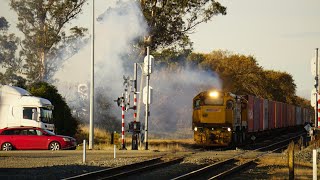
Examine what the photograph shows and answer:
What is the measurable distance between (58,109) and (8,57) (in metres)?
18.5

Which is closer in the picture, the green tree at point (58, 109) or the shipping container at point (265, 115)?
the green tree at point (58, 109)

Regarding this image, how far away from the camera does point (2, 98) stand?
36219mm

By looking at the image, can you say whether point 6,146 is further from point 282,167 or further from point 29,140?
point 282,167

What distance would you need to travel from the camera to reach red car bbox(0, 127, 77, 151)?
32.7m

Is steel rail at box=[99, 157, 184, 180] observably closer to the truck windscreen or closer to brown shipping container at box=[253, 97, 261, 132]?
the truck windscreen

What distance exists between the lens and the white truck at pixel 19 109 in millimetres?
36125

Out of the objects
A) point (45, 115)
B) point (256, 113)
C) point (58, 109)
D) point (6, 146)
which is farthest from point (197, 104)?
point (58, 109)

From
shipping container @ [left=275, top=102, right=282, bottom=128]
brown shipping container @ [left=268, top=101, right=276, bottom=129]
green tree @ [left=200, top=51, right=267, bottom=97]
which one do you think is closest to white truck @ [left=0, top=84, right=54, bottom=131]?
brown shipping container @ [left=268, top=101, right=276, bottom=129]

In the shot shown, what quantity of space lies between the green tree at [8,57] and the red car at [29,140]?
23.7m

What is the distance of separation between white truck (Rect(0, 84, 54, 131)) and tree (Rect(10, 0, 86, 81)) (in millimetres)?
17393

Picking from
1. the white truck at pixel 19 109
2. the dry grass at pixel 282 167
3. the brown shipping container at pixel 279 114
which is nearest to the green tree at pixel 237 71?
the brown shipping container at pixel 279 114

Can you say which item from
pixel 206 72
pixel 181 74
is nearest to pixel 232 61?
pixel 206 72

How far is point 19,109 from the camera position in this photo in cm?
3625

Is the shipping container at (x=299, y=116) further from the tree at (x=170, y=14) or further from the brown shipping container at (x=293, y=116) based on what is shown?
the tree at (x=170, y=14)
